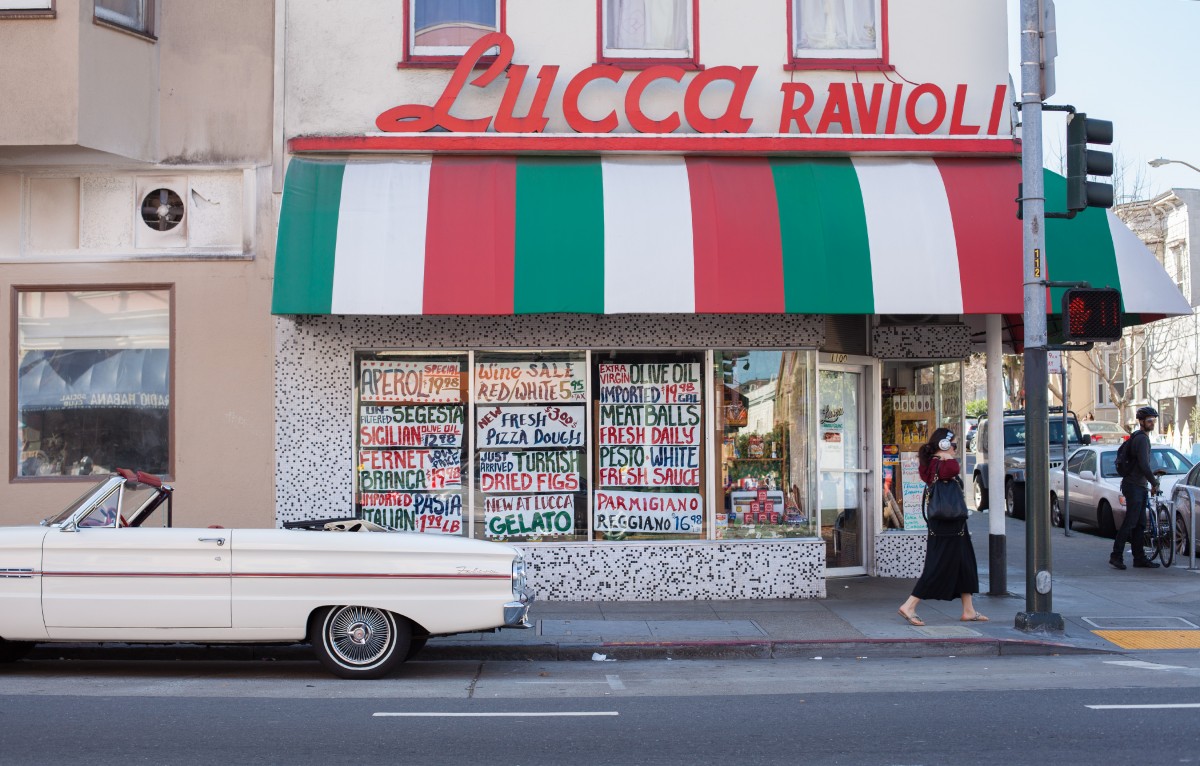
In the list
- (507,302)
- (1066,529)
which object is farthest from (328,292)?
(1066,529)

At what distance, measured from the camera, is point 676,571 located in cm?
1272

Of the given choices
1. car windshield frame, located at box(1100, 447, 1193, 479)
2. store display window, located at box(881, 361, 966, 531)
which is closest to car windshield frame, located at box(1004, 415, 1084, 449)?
car windshield frame, located at box(1100, 447, 1193, 479)

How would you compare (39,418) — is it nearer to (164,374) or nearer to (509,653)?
(164,374)

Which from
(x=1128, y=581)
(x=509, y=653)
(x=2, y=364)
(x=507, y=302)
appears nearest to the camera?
(x=509, y=653)

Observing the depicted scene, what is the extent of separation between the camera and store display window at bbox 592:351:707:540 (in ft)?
42.4

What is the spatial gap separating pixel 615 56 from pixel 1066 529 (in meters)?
11.7

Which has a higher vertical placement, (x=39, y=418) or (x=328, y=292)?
(x=328, y=292)

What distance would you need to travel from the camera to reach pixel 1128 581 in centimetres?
1451

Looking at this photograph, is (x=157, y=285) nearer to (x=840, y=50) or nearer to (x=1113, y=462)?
(x=840, y=50)

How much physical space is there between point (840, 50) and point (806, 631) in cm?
641

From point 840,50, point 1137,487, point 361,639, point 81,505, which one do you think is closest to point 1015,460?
point 1137,487

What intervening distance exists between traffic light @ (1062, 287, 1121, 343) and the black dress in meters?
1.68

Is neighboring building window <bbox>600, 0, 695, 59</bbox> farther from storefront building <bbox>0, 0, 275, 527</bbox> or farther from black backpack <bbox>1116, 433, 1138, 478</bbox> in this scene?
black backpack <bbox>1116, 433, 1138, 478</bbox>

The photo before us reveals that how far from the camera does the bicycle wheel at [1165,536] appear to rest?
51.2 ft
